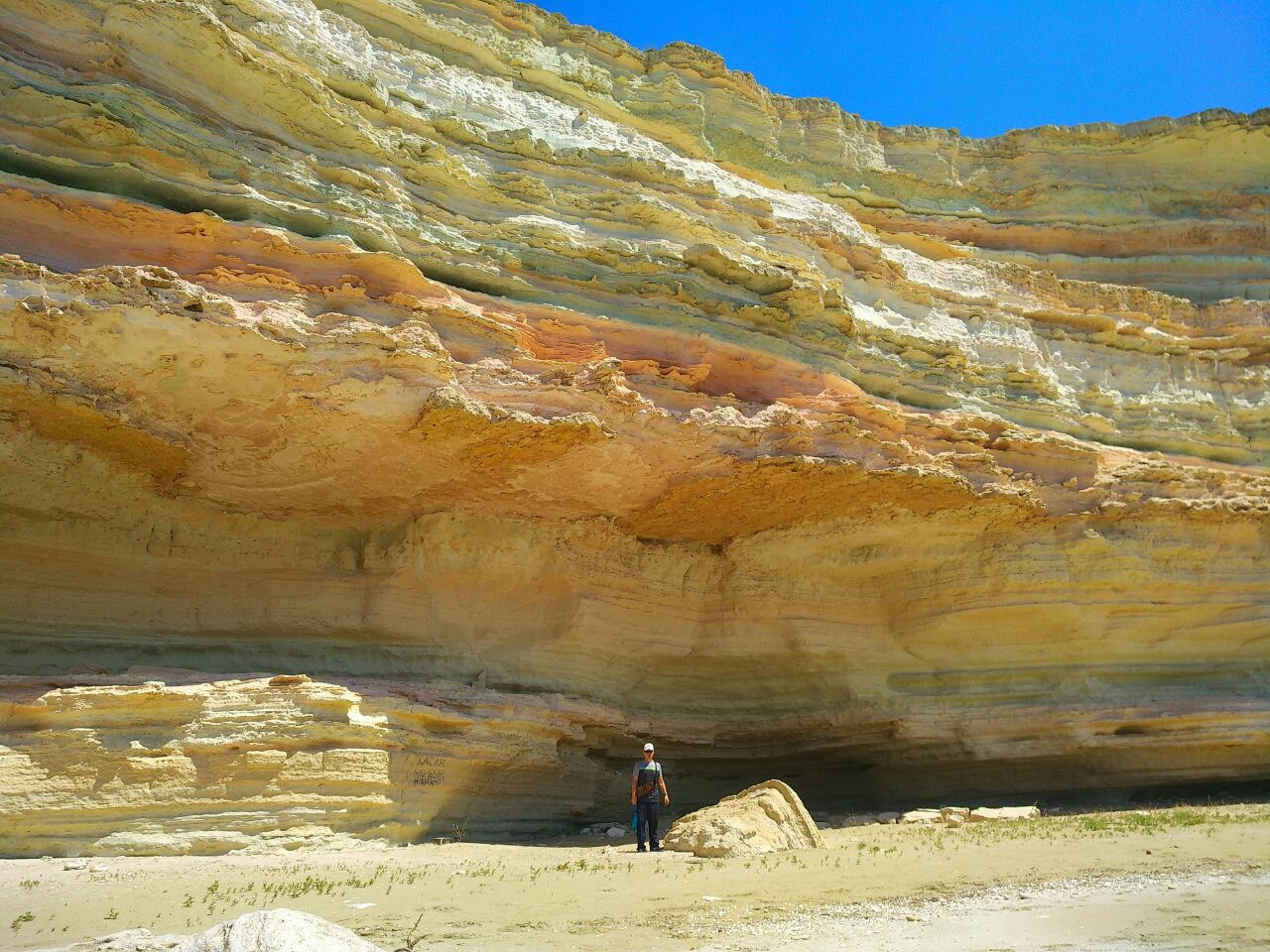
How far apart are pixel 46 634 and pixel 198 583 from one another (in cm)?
158

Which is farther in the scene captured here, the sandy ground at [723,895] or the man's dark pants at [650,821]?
the man's dark pants at [650,821]

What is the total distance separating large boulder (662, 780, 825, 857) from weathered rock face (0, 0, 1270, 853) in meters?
2.33

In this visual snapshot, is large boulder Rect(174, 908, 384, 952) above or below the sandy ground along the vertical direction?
above

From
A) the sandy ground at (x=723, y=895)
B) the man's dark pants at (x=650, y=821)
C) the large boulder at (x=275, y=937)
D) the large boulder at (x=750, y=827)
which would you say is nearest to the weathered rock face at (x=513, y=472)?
the sandy ground at (x=723, y=895)

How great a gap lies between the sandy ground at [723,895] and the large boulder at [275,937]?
133cm

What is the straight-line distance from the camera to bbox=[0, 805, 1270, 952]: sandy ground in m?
5.39

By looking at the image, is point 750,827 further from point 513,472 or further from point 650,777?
point 513,472

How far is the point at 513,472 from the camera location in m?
11.5

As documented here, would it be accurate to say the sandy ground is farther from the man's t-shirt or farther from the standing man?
the man's t-shirt

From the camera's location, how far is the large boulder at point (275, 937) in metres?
3.81

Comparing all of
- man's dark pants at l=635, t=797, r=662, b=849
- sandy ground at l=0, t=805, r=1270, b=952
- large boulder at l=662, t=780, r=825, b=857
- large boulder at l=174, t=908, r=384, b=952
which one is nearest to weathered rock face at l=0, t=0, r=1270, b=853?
sandy ground at l=0, t=805, r=1270, b=952

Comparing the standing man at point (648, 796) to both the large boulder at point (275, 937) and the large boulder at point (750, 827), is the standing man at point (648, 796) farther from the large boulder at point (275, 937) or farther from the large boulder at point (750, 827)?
the large boulder at point (275, 937)

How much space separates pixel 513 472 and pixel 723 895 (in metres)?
6.09

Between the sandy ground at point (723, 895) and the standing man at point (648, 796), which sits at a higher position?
the standing man at point (648, 796)
